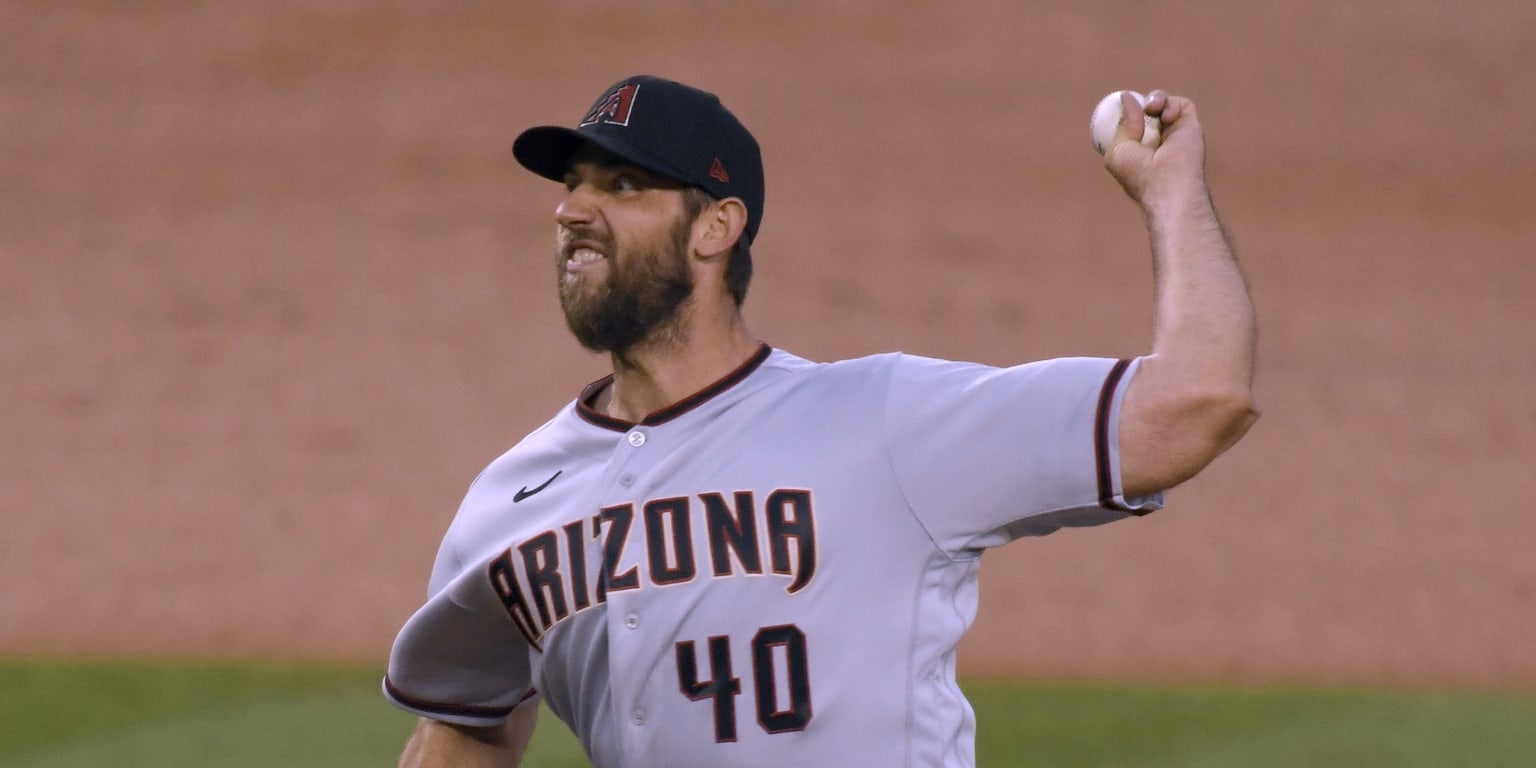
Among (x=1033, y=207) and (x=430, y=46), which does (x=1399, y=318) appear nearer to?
(x=1033, y=207)

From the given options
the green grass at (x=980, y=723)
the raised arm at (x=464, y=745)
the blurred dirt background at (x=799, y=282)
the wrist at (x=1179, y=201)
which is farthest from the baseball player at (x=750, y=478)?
Answer: the blurred dirt background at (x=799, y=282)

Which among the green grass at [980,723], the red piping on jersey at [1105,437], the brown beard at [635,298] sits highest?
the brown beard at [635,298]

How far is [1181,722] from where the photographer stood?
22.8ft

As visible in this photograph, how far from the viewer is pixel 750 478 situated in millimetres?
2551

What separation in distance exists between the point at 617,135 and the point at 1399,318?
27.4 feet

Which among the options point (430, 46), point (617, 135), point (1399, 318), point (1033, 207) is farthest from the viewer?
point (430, 46)

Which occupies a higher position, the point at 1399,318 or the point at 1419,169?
the point at 1419,169

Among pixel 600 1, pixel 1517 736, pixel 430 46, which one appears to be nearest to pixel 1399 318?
pixel 1517 736

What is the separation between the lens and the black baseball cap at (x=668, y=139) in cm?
267

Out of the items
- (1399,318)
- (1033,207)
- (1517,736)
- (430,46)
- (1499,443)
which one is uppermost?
(430,46)

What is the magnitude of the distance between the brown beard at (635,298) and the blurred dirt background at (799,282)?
5.58 metres

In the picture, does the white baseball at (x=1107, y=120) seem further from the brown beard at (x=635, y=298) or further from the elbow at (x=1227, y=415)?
the brown beard at (x=635, y=298)

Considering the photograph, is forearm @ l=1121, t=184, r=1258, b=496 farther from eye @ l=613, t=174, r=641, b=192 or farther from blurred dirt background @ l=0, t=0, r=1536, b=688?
blurred dirt background @ l=0, t=0, r=1536, b=688

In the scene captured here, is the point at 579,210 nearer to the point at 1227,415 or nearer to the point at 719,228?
the point at 719,228
